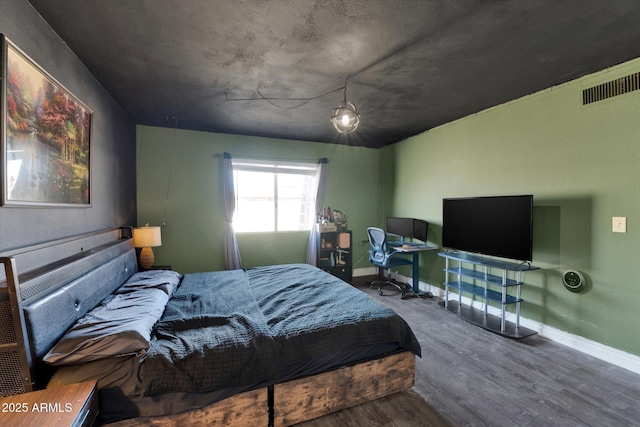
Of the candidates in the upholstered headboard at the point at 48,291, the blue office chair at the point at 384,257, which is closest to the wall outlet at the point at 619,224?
the blue office chair at the point at 384,257

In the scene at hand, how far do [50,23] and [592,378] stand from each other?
4704mm

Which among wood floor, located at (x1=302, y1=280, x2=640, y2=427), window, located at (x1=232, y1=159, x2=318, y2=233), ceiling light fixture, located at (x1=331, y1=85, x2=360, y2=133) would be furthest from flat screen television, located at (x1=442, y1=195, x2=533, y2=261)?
window, located at (x1=232, y1=159, x2=318, y2=233)

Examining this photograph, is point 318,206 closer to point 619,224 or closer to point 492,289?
point 492,289

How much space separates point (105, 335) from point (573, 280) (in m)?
3.76

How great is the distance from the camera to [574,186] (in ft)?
8.61

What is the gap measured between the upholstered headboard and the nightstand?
83 millimetres

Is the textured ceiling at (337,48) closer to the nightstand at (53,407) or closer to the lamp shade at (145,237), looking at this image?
the lamp shade at (145,237)

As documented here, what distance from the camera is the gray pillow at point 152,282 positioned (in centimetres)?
231

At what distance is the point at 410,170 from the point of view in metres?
4.70

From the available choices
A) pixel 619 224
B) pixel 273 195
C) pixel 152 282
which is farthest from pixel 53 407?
pixel 619 224

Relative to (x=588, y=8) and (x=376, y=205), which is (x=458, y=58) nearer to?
(x=588, y=8)

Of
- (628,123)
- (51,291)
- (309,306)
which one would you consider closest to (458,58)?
(628,123)

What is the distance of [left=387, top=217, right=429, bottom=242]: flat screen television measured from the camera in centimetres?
425

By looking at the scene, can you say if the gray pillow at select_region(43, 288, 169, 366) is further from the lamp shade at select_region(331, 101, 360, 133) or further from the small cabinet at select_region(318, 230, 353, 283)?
the small cabinet at select_region(318, 230, 353, 283)
